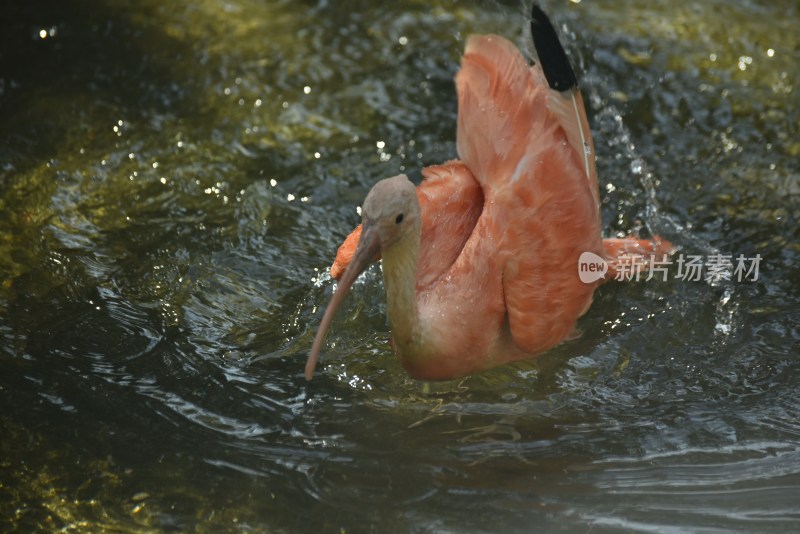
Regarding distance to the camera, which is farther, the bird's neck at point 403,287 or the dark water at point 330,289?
the bird's neck at point 403,287

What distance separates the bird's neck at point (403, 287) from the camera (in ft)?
11.8

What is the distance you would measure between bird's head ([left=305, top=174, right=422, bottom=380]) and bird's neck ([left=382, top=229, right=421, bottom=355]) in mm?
24

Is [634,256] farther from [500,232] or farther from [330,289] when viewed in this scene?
[330,289]

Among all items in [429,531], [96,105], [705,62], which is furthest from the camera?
[705,62]

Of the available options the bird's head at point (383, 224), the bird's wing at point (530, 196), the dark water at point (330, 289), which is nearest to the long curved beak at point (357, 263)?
the bird's head at point (383, 224)

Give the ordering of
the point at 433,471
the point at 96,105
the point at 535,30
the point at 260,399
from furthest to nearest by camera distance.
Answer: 1. the point at 96,105
2. the point at 535,30
3. the point at 260,399
4. the point at 433,471

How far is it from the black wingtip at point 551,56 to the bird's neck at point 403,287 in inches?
38.6

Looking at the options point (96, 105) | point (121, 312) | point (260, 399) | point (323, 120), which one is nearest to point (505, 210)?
point (260, 399)

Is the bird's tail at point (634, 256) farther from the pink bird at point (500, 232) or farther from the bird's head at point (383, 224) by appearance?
the bird's head at point (383, 224)

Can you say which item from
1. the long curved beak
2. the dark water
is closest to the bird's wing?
the dark water

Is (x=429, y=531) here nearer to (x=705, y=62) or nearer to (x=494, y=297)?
(x=494, y=297)

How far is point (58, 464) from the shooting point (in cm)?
347

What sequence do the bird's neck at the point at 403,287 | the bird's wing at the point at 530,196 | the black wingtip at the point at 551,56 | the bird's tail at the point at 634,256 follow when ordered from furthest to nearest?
the bird's tail at the point at 634,256
the black wingtip at the point at 551,56
the bird's wing at the point at 530,196
the bird's neck at the point at 403,287

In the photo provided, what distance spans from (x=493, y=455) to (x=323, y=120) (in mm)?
2686
